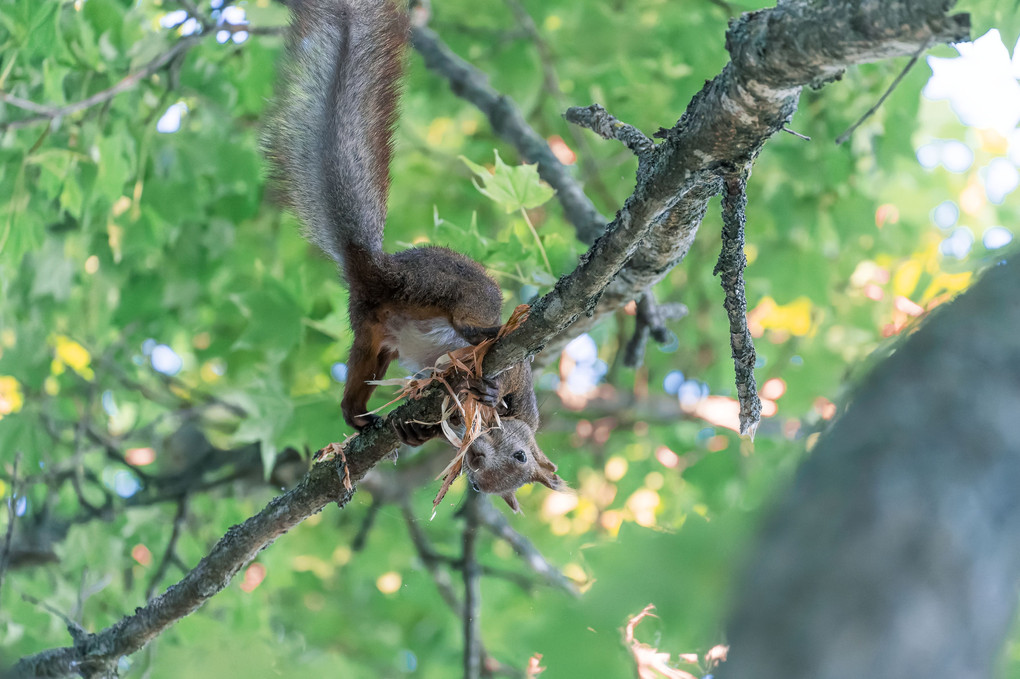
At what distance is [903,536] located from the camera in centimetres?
60

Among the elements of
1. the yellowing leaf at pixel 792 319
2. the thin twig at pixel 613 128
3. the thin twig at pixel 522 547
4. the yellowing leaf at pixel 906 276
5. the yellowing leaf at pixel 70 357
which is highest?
the yellowing leaf at pixel 906 276

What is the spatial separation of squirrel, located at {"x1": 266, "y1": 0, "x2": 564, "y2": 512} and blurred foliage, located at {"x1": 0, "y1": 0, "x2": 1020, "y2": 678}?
0.19 metres

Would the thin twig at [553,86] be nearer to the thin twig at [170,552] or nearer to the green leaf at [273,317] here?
the green leaf at [273,317]

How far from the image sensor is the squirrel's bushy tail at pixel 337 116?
2299 mm

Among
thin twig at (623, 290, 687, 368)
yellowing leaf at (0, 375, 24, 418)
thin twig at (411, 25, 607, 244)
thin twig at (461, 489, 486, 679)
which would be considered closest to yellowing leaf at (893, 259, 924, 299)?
thin twig at (623, 290, 687, 368)

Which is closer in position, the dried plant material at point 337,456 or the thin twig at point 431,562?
the dried plant material at point 337,456

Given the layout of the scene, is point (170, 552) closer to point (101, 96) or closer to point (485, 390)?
point (101, 96)

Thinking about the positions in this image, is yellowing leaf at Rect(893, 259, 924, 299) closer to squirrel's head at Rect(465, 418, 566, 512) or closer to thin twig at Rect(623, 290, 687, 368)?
thin twig at Rect(623, 290, 687, 368)

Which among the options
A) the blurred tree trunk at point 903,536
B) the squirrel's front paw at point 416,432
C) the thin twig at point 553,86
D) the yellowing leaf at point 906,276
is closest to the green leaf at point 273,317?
the squirrel's front paw at point 416,432

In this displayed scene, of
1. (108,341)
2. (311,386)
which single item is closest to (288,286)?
(311,386)

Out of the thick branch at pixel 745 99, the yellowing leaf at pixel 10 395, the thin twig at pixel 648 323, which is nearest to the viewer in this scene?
the thick branch at pixel 745 99

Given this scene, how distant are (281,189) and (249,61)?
1373mm

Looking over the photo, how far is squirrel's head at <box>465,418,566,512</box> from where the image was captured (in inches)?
97.6

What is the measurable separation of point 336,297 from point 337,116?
3.00ft
